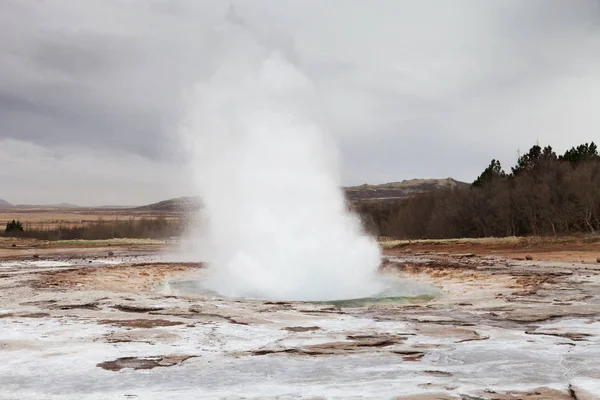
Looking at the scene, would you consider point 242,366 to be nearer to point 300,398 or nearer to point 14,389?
point 300,398

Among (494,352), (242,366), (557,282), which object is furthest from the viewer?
(557,282)

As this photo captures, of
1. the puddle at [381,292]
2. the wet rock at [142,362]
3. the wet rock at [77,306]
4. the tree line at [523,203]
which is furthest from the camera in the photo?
the tree line at [523,203]

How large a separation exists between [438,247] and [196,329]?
123 ft

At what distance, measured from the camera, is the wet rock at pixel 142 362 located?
18.9ft

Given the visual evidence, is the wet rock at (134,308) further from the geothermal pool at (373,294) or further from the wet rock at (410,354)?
the wet rock at (410,354)

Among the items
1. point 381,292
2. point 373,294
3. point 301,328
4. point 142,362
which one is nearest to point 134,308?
point 301,328

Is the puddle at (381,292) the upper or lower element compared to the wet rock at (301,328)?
lower

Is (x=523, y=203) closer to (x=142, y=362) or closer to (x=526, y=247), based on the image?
(x=526, y=247)

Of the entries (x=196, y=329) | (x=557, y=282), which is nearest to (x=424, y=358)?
(x=196, y=329)

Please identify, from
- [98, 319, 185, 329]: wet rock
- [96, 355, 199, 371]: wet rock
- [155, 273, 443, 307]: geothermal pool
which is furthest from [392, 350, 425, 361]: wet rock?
[155, 273, 443, 307]: geothermal pool

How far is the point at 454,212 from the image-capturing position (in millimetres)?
60969

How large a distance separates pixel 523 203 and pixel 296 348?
163ft

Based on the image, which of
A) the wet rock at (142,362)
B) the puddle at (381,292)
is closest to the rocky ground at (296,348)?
the wet rock at (142,362)

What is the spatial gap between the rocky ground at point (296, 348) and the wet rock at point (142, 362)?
0.5 inches
